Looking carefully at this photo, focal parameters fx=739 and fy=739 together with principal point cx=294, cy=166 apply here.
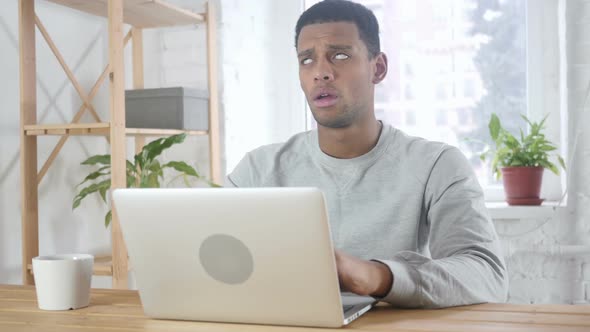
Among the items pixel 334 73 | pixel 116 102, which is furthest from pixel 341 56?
pixel 116 102

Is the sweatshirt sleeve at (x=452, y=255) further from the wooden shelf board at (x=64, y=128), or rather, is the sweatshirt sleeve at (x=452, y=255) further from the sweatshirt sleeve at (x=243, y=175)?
the wooden shelf board at (x=64, y=128)

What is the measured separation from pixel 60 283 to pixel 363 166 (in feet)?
2.39

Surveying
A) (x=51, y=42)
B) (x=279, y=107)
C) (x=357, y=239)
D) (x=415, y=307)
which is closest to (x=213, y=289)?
(x=415, y=307)

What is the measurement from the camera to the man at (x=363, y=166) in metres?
1.53

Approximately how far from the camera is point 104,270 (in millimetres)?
2174

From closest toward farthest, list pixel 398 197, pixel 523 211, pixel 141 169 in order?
pixel 398 197, pixel 141 169, pixel 523 211

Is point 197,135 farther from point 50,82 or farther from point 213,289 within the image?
point 213,289

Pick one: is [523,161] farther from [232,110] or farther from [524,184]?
[232,110]

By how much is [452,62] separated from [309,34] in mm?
1245

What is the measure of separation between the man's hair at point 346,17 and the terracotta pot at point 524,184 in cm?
102

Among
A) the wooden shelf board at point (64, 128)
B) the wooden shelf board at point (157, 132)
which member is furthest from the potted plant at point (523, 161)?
the wooden shelf board at point (64, 128)

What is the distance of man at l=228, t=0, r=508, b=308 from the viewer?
5.01ft

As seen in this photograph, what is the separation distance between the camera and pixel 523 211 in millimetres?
2527

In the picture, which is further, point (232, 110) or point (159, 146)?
point (232, 110)
